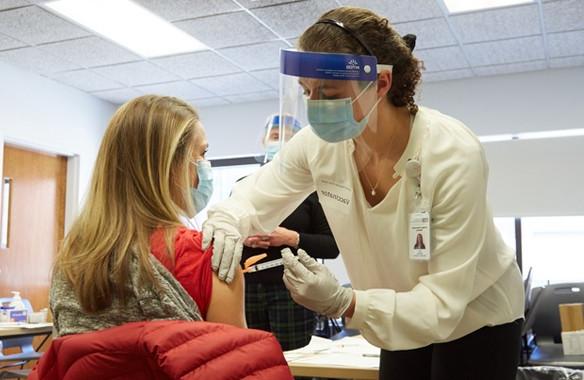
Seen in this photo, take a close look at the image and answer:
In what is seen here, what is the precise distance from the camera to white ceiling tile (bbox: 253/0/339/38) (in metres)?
4.17

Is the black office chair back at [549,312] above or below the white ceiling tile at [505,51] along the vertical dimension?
below

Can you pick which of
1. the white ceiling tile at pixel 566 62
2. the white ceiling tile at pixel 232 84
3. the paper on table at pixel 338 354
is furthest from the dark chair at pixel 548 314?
the white ceiling tile at pixel 232 84

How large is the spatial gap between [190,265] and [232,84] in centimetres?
502

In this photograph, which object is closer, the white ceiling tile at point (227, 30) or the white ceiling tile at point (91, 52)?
the white ceiling tile at point (227, 30)

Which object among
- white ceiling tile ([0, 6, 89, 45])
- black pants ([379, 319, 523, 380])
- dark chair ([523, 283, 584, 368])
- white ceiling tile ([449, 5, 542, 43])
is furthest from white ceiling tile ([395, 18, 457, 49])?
black pants ([379, 319, 523, 380])

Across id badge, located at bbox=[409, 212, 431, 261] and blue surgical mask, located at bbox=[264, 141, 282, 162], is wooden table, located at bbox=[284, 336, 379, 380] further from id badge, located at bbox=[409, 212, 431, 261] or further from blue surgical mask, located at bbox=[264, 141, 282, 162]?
blue surgical mask, located at bbox=[264, 141, 282, 162]

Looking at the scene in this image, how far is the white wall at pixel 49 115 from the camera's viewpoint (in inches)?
211

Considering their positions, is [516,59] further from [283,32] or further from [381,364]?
[381,364]

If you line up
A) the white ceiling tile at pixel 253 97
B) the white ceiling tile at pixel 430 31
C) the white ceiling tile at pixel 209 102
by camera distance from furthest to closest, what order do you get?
the white ceiling tile at pixel 209 102 < the white ceiling tile at pixel 253 97 < the white ceiling tile at pixel 430 31

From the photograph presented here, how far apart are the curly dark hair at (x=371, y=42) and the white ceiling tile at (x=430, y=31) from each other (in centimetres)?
308

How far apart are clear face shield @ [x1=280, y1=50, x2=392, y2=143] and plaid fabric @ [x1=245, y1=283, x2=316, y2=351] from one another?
872mm

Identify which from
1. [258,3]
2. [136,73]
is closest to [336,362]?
[258,3]

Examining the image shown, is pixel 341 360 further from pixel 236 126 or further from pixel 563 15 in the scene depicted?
pixel 236 126

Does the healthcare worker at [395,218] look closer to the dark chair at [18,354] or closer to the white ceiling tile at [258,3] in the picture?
the white ceiling tile at [258,3]
